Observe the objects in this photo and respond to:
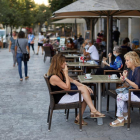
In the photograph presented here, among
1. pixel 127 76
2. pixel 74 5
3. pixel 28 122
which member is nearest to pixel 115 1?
pixel 74 5

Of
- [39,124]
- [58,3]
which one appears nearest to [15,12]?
[58,3]

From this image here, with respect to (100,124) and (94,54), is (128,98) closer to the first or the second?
(100,124)

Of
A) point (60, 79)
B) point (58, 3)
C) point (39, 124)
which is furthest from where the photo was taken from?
point (58, 3)

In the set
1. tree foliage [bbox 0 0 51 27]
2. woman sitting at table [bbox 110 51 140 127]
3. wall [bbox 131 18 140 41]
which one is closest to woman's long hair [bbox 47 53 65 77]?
woman sitting at table [bbox 110 51 140 127]

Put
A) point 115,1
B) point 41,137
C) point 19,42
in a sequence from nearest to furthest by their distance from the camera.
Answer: point 41,137, point 115,1, point 19,42

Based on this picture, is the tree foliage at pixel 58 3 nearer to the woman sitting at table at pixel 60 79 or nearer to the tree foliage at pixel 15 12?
the tree foliage at pixel 15 12

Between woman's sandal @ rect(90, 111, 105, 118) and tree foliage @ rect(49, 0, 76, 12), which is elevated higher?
tree foliage @ rect(49, 0, 76, 12)

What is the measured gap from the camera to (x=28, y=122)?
19.1 feet

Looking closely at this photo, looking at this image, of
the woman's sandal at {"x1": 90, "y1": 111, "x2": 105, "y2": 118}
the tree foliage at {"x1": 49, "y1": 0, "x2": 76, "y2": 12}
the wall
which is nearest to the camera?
the woman's sandal at {"x1": 90, "y1": 111, "x2": 105, "y2": 118}

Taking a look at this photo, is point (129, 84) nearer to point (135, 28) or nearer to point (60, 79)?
point (60, 79)

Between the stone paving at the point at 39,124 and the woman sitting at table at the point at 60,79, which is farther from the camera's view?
the woman sitting at table at the point at 60,79

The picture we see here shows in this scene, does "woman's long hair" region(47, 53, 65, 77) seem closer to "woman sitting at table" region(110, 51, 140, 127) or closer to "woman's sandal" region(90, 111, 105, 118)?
"woman's sandal" region(90, 111, 105, 118)

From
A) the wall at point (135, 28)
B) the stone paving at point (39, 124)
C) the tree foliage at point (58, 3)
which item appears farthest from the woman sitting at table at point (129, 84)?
the tree foliage at point (58, 3)

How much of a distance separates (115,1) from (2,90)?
12.9ft
